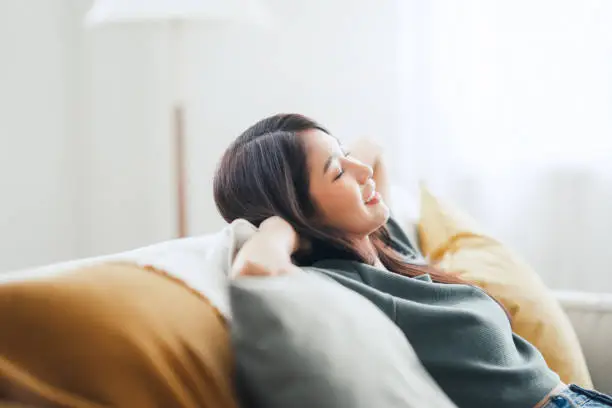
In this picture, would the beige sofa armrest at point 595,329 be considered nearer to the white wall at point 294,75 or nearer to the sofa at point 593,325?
A: the sofa at point 593,325

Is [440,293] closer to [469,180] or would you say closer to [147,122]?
[469,180]

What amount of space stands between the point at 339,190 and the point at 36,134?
170cm

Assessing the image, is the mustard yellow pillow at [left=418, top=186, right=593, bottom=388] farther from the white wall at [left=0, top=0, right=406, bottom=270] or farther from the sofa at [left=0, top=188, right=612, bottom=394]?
the white wall at [left=0, top=0, right=406, bottom=270]

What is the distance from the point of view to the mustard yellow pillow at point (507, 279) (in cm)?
116

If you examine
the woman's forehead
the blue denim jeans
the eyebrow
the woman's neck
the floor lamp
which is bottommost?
the blue denim jeans

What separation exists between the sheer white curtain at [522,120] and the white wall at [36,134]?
1.10 m

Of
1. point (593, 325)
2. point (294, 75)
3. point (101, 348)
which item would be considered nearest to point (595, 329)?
point (593, 325)

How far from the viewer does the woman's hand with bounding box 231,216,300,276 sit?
738 mm

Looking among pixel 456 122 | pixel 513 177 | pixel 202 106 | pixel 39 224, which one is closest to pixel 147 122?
pixel 202 106

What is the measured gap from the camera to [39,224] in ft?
8.05

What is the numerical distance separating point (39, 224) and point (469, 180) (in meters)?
1.36

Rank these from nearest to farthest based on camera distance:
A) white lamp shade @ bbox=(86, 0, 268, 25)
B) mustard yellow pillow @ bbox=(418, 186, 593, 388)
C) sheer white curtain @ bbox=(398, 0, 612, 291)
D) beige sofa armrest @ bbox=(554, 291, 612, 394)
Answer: mustard yellow pillow @ bbox=(418, 186, 593, 388) → beige sofa armrest @ bbox=(554, 291, 612, 394) → white lamp shade @ bbox=(86, 0, 268, 25) → sheer white curtain @ bbox=(398, 0, 612, 291)

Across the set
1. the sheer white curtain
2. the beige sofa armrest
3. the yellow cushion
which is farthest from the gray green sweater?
the sheer white curtain

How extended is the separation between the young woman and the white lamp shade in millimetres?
995
